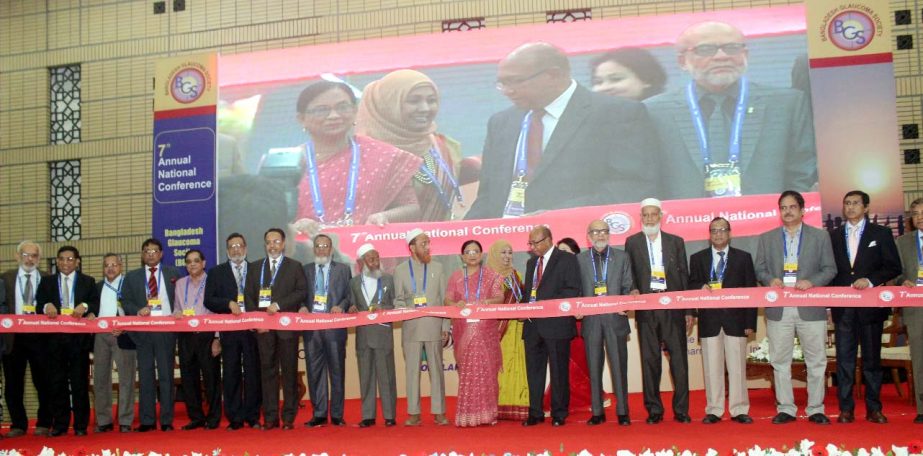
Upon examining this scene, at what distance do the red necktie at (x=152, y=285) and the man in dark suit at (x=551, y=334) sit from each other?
114 inches

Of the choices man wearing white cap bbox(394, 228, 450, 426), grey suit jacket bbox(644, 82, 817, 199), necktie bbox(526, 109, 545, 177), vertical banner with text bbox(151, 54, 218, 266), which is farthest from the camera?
vertical banner with text bbox(151, 54, 218, 266)

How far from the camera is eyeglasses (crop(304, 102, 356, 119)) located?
9281mm

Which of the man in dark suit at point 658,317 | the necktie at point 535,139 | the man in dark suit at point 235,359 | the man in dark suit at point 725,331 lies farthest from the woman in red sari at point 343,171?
the man in dark suit at point 725,331

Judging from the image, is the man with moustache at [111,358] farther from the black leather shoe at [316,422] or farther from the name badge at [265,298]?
the black leather shoe at [316,422]

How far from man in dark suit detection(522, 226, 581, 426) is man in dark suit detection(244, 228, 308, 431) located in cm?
175

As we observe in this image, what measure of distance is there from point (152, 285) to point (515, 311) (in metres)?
2.88

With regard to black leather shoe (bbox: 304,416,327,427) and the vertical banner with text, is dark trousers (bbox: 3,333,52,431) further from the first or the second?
the vertical banner with text

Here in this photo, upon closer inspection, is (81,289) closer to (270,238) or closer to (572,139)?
(270,238)

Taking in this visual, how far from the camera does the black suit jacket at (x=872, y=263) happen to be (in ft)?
18.2

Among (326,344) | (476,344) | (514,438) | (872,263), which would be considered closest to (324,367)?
(326,344)

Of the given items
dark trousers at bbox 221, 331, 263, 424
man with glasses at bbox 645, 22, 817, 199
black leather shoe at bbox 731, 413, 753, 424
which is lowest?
black leather shoe at bbox 731, 413, 753, 424

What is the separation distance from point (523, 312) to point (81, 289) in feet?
11.4

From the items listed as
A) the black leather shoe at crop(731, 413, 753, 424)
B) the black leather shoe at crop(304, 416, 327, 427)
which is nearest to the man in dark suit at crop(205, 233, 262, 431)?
the black leather shoe at crop(304, 416, 327, 427)

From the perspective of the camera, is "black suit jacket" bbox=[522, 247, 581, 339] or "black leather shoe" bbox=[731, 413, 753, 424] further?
"black suit jacket" bbox=[522, 247, 581, 339]
